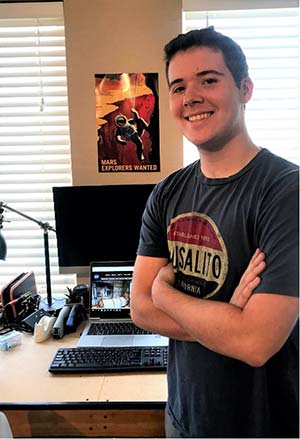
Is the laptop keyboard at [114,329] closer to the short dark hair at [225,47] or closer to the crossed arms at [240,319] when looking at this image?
the crossed arms at [240,319]

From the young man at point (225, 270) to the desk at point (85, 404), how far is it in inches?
7.1

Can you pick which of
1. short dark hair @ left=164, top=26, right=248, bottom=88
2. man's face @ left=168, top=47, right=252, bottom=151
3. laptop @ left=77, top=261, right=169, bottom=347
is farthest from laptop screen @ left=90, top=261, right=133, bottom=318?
short dark hair @ left=164, top=26, right=248, bottom=88

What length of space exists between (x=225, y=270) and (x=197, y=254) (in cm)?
10

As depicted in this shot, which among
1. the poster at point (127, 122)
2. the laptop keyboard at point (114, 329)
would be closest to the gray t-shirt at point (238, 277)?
the laptop keyboard at point (114, 329)

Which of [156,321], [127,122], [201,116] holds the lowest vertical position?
[156,321]

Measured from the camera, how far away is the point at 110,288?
182 cm

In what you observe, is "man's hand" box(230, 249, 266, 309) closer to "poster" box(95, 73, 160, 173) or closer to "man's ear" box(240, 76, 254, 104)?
"man's ear" box(240, 76, 254, 104)

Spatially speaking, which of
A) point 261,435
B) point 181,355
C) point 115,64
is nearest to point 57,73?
point 115,64

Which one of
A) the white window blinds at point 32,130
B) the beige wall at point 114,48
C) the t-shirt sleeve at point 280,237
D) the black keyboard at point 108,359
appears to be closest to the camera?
the t-shirt sleeve at point 280,237

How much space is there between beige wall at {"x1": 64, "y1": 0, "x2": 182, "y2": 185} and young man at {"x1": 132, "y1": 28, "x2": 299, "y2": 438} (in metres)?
0.90

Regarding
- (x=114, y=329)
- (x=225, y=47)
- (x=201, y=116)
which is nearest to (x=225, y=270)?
(x=201, y=116)

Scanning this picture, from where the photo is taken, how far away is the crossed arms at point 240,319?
2.77 feet

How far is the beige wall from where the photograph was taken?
6.41 feet

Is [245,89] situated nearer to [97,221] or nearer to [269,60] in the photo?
[97,221]
